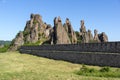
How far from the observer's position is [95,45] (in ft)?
141

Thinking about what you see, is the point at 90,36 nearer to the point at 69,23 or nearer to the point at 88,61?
the point at 69,23

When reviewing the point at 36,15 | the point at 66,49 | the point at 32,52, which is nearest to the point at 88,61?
the point at 66,49

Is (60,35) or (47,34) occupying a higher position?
(47,34)

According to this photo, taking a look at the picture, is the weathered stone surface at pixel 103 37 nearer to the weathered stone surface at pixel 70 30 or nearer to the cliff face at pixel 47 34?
the cliff face at pixel 47 34

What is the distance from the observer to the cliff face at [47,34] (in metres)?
75.1

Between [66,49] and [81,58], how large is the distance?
30.7ft

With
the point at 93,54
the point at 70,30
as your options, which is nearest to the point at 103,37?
the point at 70,30

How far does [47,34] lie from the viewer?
106m

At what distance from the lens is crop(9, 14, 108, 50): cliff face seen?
246 ft

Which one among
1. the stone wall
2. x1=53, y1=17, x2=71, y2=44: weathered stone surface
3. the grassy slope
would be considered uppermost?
x1=53, y1=17, x2=71, y2=44: weathered stone surface

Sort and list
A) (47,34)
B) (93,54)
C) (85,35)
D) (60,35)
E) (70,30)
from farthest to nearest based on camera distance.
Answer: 1. (47,34)
2. (70,30)
3. (85,35)
4. (60,35)
5. (93,54)

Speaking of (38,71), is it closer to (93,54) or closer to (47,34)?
(93,54)

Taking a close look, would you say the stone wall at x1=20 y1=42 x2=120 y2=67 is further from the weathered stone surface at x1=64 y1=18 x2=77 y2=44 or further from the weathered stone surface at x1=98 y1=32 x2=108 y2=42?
the weathered stone surface at x1=98 y1=32 x2=108 y2=42

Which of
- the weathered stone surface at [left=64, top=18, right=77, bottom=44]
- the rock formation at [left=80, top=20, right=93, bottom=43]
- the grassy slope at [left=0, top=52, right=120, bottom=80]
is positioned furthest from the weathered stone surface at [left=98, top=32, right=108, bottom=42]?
the grassy slope at [left=0, top=52, right=120, bottom=80]
